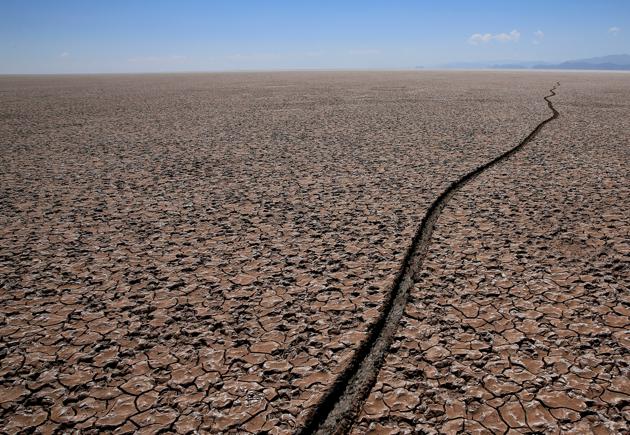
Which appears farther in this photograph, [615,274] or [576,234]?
[576,234]

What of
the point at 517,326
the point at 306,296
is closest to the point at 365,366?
the point at 306,296

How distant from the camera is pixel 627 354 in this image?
1.43m

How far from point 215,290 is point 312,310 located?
470 mm

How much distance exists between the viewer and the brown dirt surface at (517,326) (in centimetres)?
123

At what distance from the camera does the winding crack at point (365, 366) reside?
123 centimetres

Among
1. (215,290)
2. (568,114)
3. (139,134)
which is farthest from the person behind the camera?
(568,114)

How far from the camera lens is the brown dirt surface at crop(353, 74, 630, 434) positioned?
1.23 m

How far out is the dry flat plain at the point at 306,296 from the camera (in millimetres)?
1271

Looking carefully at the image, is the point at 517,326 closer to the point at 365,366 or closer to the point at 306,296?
the point at 365,366

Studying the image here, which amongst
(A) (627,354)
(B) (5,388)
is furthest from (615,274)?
(B) (5,388)

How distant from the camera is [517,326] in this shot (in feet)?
5.23

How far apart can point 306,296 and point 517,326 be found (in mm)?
851

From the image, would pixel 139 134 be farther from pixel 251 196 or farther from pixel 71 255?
pixel 71 255

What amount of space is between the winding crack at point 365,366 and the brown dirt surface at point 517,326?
36mm
